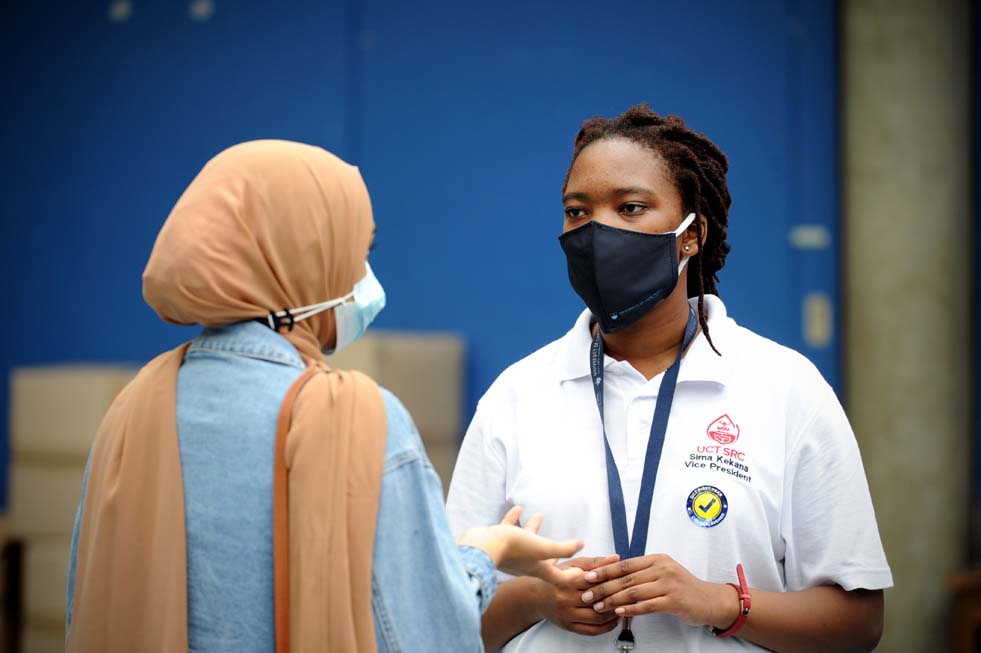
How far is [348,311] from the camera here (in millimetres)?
1734

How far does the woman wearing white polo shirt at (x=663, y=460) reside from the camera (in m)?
1.90

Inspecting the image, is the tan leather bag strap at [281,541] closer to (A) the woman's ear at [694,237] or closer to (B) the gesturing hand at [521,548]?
(B) the gesturing hand at [521,548]

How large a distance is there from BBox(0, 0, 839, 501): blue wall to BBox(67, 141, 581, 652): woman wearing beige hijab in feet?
8.47

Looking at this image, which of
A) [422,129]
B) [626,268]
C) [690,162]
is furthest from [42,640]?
[690,162]

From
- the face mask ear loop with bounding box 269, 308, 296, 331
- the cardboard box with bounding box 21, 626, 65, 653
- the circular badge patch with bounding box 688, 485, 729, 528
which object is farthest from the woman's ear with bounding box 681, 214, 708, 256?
the cardboard box with bounding box 21, 626, 65, 653

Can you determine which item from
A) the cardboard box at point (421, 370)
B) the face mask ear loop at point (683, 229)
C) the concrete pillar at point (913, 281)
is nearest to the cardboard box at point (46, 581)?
the cardboard box at point (421, 370)

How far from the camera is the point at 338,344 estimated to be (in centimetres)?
176

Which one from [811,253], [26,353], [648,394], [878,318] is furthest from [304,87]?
[648,394]

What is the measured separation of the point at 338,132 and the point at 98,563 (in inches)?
122

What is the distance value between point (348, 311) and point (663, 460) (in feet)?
2.22

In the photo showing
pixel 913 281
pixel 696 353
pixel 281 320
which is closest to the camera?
pixel 281 320

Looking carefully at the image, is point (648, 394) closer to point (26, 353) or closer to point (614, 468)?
point (614, 468)

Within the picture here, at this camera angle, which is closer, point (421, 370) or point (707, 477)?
point (707, 477)

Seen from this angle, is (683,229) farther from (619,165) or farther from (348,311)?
(348,311)
